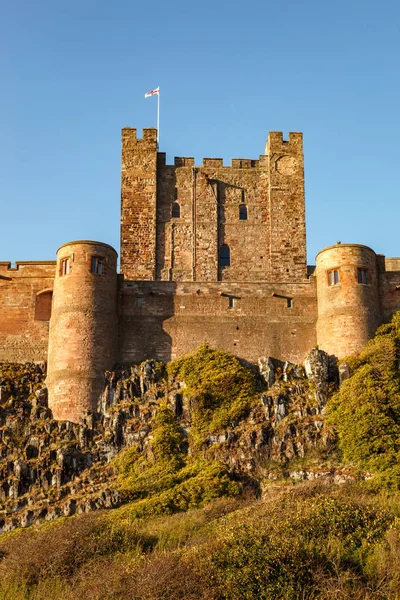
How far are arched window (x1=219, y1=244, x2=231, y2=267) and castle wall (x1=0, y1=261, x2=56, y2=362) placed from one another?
10660 mm

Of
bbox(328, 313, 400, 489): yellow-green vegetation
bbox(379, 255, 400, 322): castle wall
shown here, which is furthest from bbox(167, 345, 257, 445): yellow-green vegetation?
bbox(379, 255, 400, 322): castle wall

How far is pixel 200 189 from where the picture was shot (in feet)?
203

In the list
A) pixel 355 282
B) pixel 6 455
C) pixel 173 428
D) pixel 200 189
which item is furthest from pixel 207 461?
pixel 200 189

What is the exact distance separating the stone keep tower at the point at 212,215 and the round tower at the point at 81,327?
7.67 metres

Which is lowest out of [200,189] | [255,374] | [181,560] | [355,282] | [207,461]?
[181,560]

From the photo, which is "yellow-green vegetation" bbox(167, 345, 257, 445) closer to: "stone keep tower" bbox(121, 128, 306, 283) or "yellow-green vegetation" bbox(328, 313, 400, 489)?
"yellow-green vegetation" bbox(328, 313, 400, 489)

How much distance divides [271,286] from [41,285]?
37.7ft

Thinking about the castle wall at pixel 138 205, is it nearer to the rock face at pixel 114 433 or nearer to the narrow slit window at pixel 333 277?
the rock face at pixel 114 433

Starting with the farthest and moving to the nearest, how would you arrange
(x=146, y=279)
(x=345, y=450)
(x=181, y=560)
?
(x=146, y=279)
(x=345, y=450)
(x=181, y=560)

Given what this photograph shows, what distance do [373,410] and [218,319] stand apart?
32.0ft

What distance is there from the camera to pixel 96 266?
170 ft

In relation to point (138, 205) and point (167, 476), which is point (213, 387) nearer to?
point (167, 476)

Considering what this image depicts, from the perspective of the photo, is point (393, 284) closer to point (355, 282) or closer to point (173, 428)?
point (355, 282)

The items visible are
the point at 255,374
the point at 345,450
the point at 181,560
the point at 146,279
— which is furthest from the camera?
the point at 146,279
